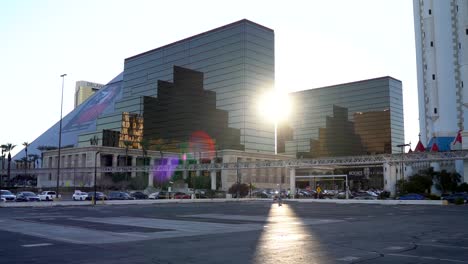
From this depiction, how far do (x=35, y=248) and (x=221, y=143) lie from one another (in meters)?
155

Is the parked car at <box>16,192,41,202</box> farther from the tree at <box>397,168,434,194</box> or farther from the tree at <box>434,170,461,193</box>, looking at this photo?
the tree at <box>434,170,461,193</box>

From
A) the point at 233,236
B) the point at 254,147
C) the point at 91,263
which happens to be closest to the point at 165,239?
the point at 233,236

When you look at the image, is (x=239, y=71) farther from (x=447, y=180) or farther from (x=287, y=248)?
(x=287, y=248)

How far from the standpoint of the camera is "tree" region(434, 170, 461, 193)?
74.4 metres

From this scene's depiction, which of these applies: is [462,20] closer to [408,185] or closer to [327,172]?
[408,185]

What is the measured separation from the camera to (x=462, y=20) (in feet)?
266

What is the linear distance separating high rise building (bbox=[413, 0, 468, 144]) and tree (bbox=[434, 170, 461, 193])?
339 inches

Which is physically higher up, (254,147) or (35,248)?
(254,147)

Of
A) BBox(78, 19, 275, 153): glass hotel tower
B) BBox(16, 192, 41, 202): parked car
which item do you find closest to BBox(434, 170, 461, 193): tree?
BBox(16, 192, 41, 202): parked car

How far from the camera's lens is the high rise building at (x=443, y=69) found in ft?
265

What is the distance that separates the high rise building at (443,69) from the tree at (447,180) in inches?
339

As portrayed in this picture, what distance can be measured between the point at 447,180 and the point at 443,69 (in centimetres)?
2246

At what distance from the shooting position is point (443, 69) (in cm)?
8369

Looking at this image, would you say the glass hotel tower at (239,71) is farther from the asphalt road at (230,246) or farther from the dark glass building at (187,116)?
the asphalt road at (230,246)
